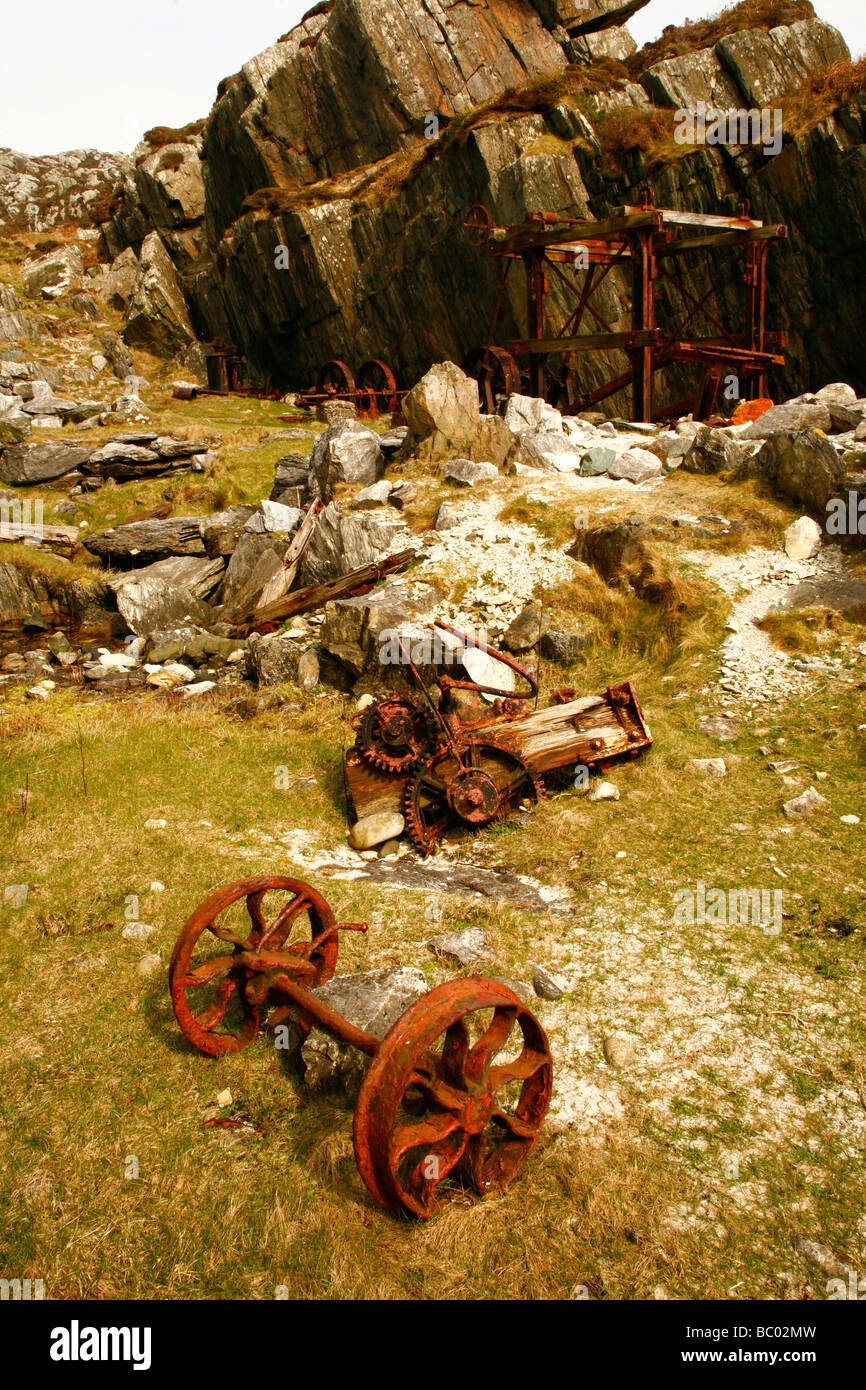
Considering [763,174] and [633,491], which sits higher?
[763,174]

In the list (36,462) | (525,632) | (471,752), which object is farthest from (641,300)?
(36,462)

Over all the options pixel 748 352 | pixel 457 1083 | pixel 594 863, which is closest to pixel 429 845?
pixel 594 863

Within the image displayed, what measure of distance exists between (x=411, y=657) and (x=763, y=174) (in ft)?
47.1

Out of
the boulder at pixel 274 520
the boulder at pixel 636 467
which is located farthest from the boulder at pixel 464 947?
the boulder at pixel 274 520

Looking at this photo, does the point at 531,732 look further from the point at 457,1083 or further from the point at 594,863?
the point at 457,1083

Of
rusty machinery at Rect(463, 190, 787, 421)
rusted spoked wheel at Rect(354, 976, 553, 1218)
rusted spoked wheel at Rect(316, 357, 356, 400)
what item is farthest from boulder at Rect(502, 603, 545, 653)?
rusted spoked wheel at Rect(316, 357, 356, 400)

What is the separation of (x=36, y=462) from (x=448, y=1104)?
1704 cm

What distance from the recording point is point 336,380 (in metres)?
23.9

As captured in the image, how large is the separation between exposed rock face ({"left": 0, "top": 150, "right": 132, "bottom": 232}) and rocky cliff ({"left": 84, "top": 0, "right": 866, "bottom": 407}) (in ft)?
32.5

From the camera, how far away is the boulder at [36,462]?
16.7 metres

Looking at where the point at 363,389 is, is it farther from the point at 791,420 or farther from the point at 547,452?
the point at 791,420

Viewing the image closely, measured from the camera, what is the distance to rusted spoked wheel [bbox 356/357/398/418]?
2130cm

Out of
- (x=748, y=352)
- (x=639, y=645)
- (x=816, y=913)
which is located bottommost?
(x=816, y=913)

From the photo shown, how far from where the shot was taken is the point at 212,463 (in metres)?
17.3
